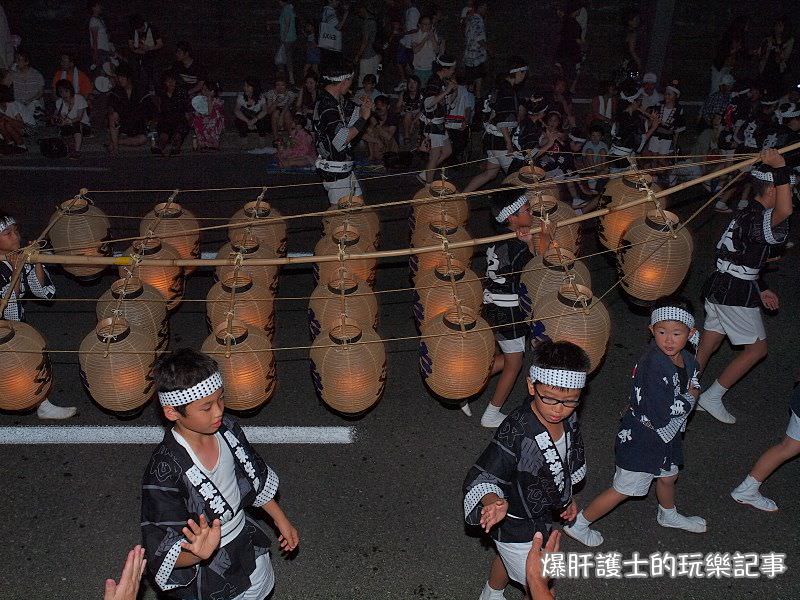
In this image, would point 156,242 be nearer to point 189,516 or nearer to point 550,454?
point 189,516

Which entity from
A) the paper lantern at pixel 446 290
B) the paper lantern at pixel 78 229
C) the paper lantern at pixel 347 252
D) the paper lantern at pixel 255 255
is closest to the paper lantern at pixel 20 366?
the paper lantern at pixel 78 229

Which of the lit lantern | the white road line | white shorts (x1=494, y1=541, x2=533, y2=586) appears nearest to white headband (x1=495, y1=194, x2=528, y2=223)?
the lit lantern

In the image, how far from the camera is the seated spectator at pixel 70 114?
1220cm

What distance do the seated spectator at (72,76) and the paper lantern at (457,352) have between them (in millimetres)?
9801

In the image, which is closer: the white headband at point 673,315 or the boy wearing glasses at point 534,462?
the boy wearing glasses at point 534,462

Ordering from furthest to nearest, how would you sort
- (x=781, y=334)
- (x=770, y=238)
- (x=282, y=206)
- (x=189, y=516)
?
(x=282, y=206), (x=781, y=334), (x=770, y=238), (x=189, y=516)

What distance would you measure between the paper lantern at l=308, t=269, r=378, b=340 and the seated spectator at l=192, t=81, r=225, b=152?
25.8ft

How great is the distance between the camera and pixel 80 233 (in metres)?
6.35

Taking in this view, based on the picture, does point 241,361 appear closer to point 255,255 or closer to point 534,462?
point 255,255

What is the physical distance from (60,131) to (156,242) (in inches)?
300

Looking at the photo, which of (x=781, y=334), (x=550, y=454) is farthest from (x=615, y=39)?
(x=550, y=454)

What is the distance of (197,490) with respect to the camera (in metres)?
3.57

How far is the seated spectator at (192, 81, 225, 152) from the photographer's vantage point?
12.6 m

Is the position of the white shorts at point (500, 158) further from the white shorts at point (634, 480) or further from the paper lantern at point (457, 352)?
the white shorts at point (634, 480)
